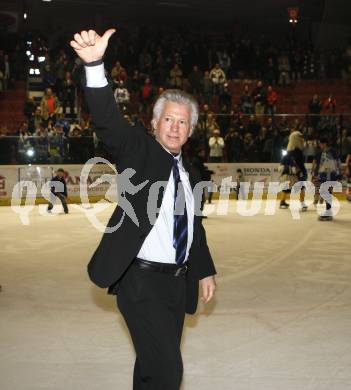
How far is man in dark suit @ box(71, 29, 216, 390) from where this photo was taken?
11.6ft

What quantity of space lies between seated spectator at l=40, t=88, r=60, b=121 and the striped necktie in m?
18.2

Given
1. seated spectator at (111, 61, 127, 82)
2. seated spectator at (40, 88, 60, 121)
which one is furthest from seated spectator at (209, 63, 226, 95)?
seated spectator at (40, 88, 60, 121)

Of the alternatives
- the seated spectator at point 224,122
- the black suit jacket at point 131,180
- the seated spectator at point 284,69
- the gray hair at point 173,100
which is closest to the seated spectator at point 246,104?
the seated spectator at point 224,122

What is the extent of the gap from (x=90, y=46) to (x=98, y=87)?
19 centimetres

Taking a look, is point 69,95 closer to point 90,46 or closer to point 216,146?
point 216,146

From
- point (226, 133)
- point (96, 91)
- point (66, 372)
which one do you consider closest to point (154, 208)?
point (96, 91)

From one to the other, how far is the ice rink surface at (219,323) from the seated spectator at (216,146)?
9.31 meters

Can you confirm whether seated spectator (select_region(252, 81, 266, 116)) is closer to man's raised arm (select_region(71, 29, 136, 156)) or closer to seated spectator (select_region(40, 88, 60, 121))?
seated spectator (select_region(40, 88, 60, 121))

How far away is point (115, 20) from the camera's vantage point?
31.6m

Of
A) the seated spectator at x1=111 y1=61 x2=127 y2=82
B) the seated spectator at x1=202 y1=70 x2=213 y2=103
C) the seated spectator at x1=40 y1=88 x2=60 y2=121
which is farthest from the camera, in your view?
the seated spectator at x1=202 y1=70 x2=213 y2=103

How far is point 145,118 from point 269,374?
19.0m

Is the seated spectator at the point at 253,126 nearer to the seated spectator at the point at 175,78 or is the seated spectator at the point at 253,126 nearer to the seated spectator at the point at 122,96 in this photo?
the seated spectator at the point at 122,96

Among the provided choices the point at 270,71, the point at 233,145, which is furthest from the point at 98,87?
the point at 270,71

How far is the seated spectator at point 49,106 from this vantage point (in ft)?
71.1
